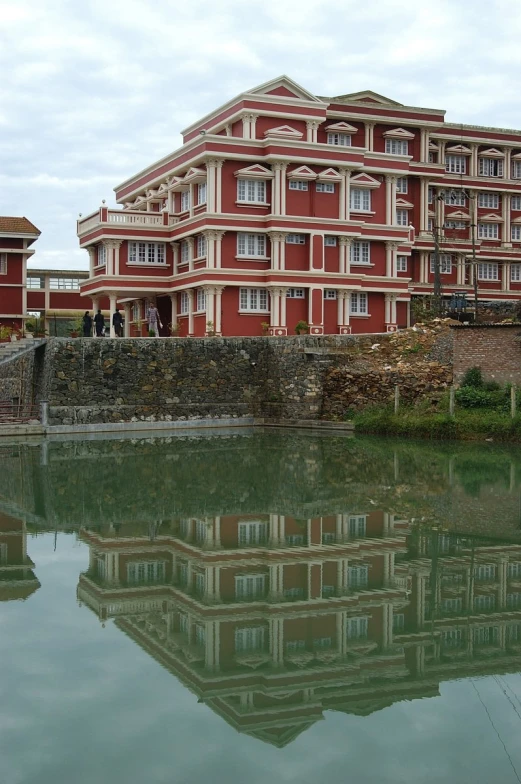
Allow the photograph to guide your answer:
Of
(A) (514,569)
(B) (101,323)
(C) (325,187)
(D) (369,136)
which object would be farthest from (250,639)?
(D) (369,136)

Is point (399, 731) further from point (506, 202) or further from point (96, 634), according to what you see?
point (506, 202)

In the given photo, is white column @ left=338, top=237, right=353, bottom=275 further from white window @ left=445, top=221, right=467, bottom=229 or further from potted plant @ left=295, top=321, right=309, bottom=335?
white window @ left=445, top=221, right=467, bottom=229

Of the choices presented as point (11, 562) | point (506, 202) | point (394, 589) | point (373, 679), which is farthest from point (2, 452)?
point (506, 202)

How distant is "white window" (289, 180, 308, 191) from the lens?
36.1 m

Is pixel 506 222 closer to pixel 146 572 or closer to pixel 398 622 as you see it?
pixel 146 572

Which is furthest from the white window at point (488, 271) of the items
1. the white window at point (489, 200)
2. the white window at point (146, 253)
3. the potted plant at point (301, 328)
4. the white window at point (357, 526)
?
the white window at point (357, 526)

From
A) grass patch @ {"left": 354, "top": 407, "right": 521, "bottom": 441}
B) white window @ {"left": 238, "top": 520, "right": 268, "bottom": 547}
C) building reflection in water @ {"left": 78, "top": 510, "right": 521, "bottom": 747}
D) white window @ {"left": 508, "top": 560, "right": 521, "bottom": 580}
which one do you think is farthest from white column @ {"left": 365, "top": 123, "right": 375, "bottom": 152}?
white window @ {"left": 508, "top": 560, "right": 521, "bottom": 580}

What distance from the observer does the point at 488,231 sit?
52.4m

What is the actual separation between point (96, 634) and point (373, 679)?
2.96m

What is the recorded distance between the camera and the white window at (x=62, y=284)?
174ft

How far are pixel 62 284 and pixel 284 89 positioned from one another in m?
21.3

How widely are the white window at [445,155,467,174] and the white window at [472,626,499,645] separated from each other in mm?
45086

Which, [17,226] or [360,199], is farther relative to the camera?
[17,226]

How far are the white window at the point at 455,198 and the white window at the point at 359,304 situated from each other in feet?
46.8
